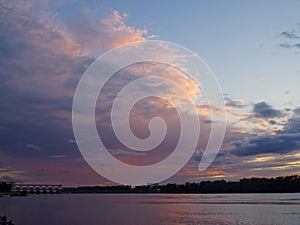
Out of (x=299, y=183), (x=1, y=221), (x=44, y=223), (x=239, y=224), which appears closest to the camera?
(x=1, y=221)

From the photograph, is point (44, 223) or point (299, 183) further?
point (299, 183)

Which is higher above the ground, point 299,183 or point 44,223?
point 299,183

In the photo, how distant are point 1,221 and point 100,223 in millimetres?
14570

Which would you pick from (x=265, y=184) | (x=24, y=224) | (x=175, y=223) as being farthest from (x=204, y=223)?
(x=265, y=184)

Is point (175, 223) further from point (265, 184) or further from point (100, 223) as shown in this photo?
point (265, 184)

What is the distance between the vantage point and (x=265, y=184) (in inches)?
7470

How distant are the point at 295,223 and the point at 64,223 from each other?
35574 millimetres

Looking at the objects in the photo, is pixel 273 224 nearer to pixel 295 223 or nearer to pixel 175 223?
pixel 295 223

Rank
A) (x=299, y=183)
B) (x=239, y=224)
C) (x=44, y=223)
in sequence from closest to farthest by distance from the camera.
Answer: (x=239, y=224) < (x=44, y=223) < (x=299, y=183)

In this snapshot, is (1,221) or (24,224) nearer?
(1,221)

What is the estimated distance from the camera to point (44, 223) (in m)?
62.7

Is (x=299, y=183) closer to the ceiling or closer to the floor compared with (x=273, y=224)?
closer to the ceiling

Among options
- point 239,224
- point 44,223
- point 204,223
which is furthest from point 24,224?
point 239,224

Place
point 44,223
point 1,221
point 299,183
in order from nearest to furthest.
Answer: point 1,221 < point 44,223 < point 299,183
